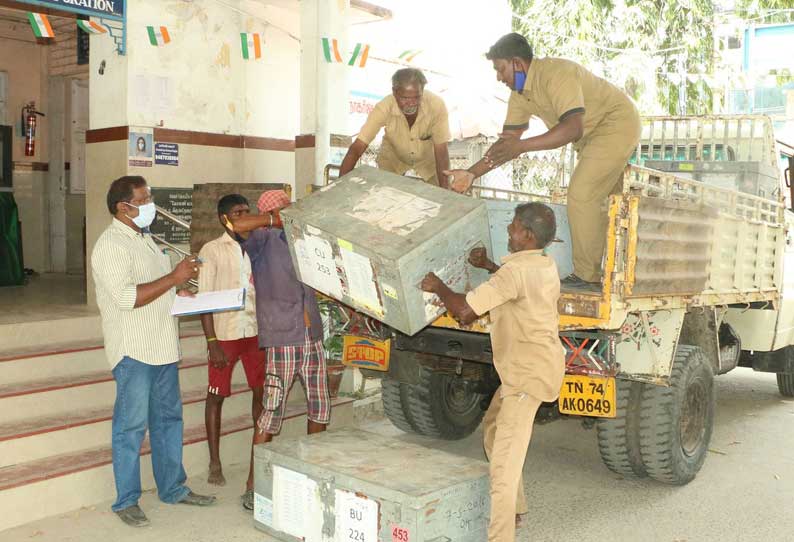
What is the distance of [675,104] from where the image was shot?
16297 mm

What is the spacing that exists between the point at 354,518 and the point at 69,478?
178cm

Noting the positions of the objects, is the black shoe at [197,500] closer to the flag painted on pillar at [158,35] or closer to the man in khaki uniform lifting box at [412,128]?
the man in khaki uniform lifting box at [412,128]

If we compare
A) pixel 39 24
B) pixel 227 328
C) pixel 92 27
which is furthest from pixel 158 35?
pixel 227 328

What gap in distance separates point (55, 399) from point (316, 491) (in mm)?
2053

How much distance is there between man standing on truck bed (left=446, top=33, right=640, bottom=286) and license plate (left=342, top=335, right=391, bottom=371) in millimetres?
1227

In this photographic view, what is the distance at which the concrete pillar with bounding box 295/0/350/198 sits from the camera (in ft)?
25.0

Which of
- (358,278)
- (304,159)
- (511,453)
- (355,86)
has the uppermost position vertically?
(355,86)

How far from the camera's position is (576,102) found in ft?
14.7

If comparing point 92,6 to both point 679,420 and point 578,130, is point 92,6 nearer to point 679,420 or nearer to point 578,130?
point 578,130

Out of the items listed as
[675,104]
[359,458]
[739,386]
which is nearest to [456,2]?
[675,104]

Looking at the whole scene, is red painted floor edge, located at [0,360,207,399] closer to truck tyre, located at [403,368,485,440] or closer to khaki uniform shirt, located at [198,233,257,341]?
khaki uniform shirt, located at [198,233,257,341]

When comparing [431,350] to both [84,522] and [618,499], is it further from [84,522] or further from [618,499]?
[84,522]

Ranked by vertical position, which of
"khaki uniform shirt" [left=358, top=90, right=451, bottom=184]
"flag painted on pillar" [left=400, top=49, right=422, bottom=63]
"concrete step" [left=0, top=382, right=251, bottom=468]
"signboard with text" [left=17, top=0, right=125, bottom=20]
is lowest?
"concrete step" [left=0, top=382, right=251, bottom=468]

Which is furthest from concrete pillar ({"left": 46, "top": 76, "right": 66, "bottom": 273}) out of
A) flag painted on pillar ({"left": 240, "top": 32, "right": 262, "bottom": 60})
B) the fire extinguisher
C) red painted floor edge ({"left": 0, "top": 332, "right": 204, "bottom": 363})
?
red painted floor edge ({"left": 0, "top": 332, "right": 204, "bottom": 363})
